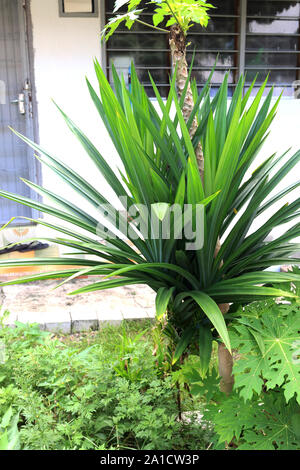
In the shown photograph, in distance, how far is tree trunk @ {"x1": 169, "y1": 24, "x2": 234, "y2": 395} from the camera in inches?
63.6

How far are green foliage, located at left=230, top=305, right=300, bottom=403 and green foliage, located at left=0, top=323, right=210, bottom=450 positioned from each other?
1.29 ft

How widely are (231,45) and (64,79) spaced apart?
1.46 m

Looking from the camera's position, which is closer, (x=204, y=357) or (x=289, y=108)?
(x=204, y=357)

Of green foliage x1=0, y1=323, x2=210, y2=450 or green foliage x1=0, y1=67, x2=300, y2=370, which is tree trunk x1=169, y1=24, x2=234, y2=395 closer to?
green foliage x1=0, y1=67, x2=300, y2=370

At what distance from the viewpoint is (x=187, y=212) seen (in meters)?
1.41

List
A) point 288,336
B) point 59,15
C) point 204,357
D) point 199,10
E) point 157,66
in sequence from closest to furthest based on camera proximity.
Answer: point 288,336 < point 204,357 < point 199,10 < point 59,15 < point 157,66

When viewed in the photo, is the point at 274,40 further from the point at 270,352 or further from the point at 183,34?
the point at 270,352

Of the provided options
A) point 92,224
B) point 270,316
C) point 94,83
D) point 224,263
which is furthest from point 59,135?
point 270,316

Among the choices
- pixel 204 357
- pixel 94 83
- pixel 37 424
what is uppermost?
pixel 94 83

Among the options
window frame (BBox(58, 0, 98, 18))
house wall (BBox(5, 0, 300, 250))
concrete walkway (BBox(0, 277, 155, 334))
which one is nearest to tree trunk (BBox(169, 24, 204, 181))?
concrete walkway (BBox(0, 277, 155, 334))

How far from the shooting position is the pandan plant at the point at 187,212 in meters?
1.43

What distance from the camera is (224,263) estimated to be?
5.18 ft
